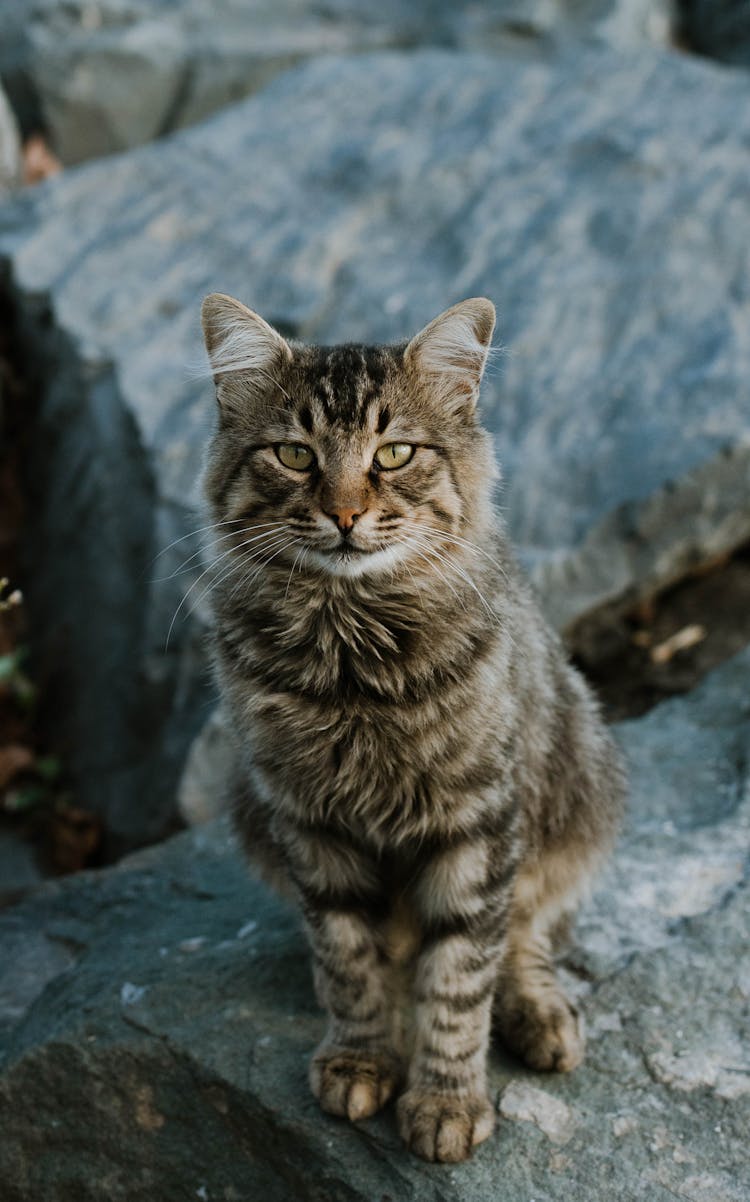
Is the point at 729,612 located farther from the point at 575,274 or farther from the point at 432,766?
the point at 432,766

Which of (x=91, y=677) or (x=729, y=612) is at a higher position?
(x=729, y=612)

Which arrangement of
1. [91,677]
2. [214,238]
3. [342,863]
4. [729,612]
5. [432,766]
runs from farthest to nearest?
1. [214,238]
2. [91,677]
3. [729,612]
4. [342,863]
5. [432,766]

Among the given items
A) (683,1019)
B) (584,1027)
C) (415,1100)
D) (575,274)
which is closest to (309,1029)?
(415,1100)

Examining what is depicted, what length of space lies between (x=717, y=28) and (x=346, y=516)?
740cm

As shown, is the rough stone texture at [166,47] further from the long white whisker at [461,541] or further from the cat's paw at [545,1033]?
the cat's paw at [545,1033]

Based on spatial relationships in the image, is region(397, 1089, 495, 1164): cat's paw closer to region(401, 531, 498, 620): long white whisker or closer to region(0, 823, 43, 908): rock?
region(401, 531, 498, 620): long white whisker

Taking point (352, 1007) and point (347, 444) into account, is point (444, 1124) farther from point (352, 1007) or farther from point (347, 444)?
point (347, 444)

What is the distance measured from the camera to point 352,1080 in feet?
7.98

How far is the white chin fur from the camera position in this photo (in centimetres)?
236

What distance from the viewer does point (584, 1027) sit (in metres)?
2.63

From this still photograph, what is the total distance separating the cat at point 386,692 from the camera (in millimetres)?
2393

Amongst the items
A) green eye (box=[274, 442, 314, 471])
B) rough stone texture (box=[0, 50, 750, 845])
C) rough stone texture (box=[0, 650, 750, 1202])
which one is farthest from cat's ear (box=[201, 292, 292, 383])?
rough stone texture (box=[0, 50, 750, 845])

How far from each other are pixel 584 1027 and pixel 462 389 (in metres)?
1.51

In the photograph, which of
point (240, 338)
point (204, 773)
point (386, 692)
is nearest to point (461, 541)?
point (386, 692)
